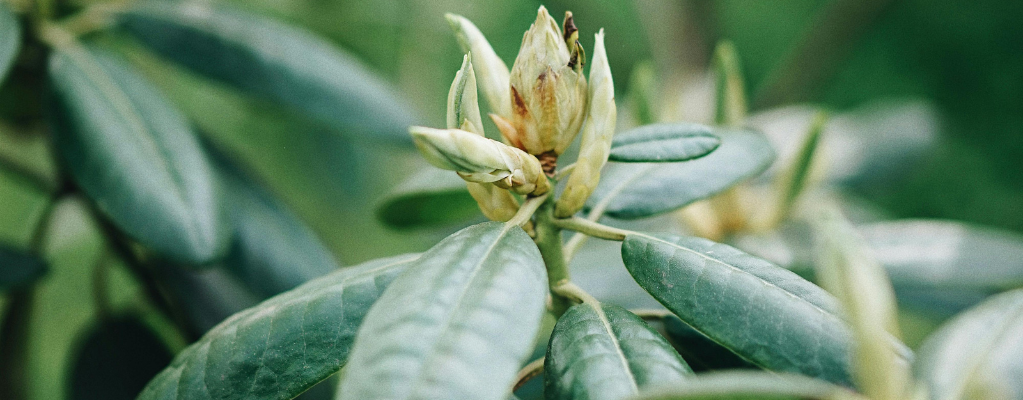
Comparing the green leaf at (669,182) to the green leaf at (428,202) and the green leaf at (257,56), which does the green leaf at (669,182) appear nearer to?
the green leaf at (428,202)

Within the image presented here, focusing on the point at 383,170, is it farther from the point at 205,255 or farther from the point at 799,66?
the point at 205,255

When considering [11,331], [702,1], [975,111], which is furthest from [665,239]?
[975,111]

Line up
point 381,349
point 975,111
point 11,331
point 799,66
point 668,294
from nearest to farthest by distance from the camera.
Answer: point 381,349 → point 668,294 → point 11,331 → point 799,66 → point 975,111

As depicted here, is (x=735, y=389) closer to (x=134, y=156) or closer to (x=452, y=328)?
(x=452, y=328)

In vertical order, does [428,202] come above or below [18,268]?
above

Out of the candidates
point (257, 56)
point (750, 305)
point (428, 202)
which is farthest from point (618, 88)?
point (750, 305)

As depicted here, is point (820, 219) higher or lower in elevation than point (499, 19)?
higher

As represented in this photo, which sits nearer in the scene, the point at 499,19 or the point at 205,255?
the point at 205,255
